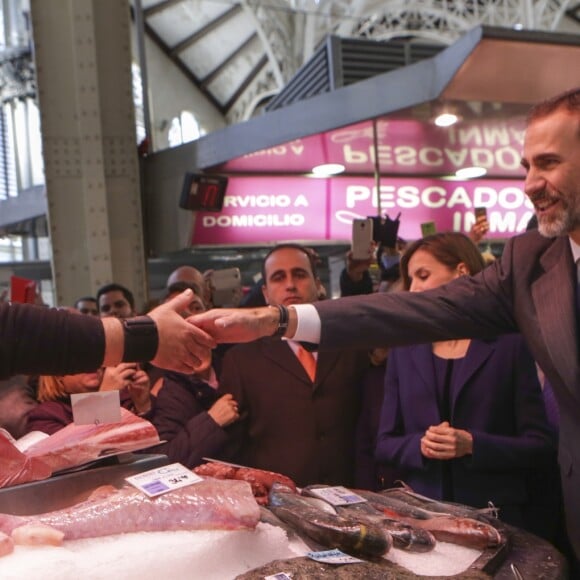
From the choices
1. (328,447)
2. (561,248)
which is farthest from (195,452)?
(561,248)

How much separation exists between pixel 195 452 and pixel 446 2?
19.4 metres

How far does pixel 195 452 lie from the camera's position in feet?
8.93

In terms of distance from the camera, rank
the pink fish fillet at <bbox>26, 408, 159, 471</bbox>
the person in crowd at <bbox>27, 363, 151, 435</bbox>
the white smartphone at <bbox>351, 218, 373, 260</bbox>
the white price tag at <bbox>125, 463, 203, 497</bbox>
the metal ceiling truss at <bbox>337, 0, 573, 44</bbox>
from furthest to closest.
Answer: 1. the metal ceiling truss at <bbox>337, 0, 573, 44</bbox>
2. the white smartphone at <bbox>351, 218, 373, 260</bbox>
3. the person in crowd at <bbox>27, 363, 151, 435</bbox>
4. the pink fish fillet at <bbox>26, 408, 159, 471</bbox>
5. the white price tag at <bbox>125, 463, 203, 497</bbox>

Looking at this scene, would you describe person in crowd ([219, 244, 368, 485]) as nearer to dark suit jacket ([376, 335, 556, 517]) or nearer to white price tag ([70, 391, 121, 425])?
dark suit jacket ([376, 335, 556, 517])

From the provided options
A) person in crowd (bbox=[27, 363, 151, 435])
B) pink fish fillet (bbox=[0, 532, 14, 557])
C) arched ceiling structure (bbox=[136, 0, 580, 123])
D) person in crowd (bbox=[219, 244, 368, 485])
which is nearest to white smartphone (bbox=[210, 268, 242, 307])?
person in crowd (bbox=[219, 244, 368, 485])

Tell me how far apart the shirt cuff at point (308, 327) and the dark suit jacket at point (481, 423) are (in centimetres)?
71

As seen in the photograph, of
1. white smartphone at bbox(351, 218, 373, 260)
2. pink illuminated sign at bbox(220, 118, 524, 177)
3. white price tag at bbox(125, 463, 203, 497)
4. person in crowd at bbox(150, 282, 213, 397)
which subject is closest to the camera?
white price tag at bbox(125, 463, 203, 497)

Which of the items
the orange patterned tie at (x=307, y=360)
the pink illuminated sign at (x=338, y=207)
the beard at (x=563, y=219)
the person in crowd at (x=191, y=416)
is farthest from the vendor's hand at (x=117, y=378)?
the pink illuminated sign at (x=338, y=207)

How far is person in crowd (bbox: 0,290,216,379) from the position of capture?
158cm

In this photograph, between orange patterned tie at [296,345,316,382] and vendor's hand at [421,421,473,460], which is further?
orange patterned tie at [296,345,316,382]

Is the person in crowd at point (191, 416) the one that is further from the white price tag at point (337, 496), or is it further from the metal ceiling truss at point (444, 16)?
the metal ceiling truss at point (444, 16)

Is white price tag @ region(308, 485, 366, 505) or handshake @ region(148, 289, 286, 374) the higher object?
handshake @ region(148, 289, 286, 374)

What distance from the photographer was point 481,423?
2.54 metres

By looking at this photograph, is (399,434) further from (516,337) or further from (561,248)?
(561,248)
